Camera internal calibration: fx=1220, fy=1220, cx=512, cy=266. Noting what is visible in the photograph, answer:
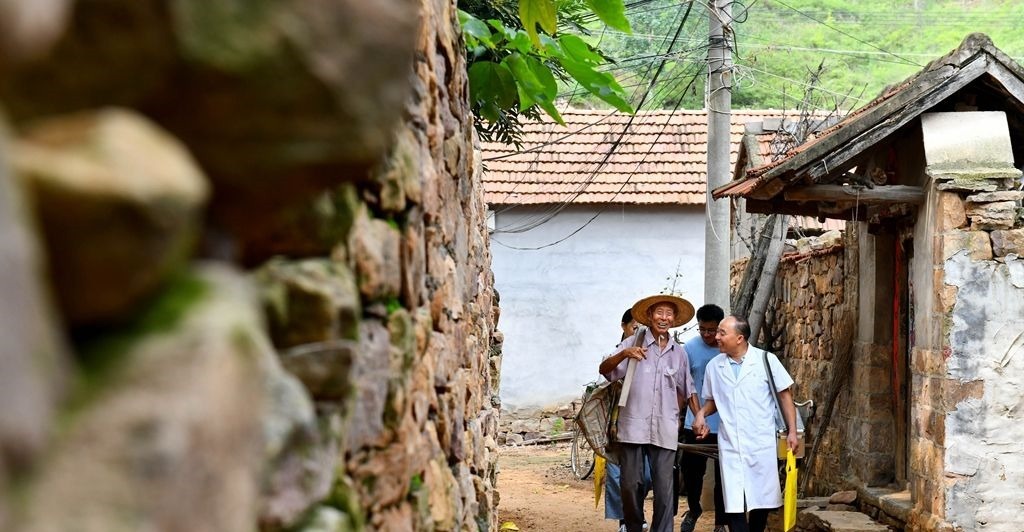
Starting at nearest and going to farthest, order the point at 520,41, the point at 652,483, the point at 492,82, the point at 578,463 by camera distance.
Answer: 1. the point at 520,41
2. the point at 492,82
3. the point at 652,483
4. the point at 578,463

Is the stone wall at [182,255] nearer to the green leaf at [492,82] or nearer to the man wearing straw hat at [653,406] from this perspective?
the green leaf at [492,82]

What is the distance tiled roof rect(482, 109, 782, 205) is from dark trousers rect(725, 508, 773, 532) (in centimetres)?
977

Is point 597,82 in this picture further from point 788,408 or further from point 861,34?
point 861,34

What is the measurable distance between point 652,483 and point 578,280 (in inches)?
407

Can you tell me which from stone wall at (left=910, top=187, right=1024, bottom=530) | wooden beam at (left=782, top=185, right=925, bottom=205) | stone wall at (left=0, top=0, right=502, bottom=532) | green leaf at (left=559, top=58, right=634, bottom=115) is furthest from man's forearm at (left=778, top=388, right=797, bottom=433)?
stone wall at (left=0, top=0, right=502, bottom=532)

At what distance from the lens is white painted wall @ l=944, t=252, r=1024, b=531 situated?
7910 millimetres

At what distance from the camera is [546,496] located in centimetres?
1254

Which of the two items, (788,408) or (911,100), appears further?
(788,408)

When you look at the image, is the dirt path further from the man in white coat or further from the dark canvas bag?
the man in white coat

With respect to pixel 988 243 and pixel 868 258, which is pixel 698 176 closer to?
pixel 868 258

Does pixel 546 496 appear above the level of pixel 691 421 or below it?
below

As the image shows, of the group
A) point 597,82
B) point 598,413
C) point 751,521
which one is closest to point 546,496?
point 598,413

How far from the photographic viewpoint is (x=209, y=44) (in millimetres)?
1276

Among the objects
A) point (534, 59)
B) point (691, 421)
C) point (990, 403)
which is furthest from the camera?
point (691, 421)
